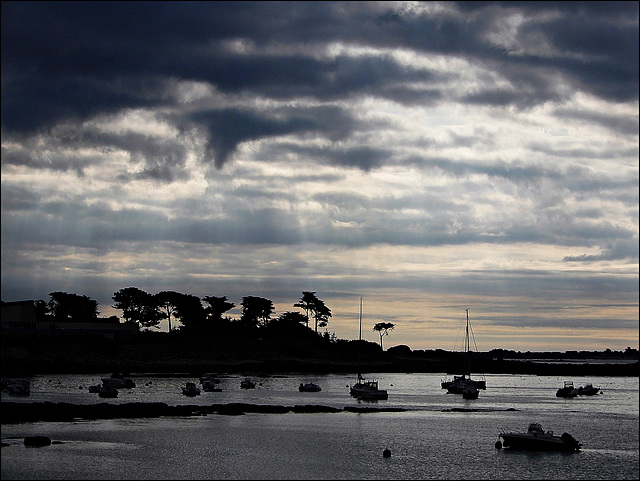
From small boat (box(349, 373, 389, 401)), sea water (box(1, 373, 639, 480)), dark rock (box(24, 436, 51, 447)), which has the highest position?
small boat (box(349, 373, 389, 401))

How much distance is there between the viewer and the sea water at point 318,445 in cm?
5490

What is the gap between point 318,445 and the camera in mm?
67875

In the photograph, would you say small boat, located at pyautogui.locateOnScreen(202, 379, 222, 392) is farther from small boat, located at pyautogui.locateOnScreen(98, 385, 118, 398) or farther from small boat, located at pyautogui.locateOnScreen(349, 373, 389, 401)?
small boat, located at pyautogui.locateOnScreen(349, 373, 389, 401)

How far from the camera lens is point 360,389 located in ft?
403

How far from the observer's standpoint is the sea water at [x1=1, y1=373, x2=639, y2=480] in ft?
180

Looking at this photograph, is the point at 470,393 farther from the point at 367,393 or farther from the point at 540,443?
the point at 540,443

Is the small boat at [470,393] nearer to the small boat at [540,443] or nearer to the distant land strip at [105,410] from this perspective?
the distant land strip at [105,410]

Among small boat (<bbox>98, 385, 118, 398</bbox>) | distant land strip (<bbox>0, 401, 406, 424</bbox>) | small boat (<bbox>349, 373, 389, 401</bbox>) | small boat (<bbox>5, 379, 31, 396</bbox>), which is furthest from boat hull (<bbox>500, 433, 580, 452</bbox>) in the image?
small boat (<bbox>5, 379, 31, 396</bbox>)

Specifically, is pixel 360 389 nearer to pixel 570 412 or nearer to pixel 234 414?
pixel 570 412

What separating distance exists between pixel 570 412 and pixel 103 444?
6961 centimetres

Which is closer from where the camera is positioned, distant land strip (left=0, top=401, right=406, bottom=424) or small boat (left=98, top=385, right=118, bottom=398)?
distant land strip (left=0, top=401, right=406, bottom=424)

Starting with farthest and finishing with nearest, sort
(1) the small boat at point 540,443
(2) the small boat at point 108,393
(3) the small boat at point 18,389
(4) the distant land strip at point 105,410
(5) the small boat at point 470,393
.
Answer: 1. (5) the small boat at point 470,393
2. (2) the small boat at point 108,393
3. (3) the small boat at point 18,389
4. (4) the distant land strip at point 105,410
5. (1) the small boat at point 540,443

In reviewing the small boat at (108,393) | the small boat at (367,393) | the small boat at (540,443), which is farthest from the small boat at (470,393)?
the small boat at (540,443)

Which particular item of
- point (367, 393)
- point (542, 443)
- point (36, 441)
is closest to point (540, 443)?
point (542, 443)
